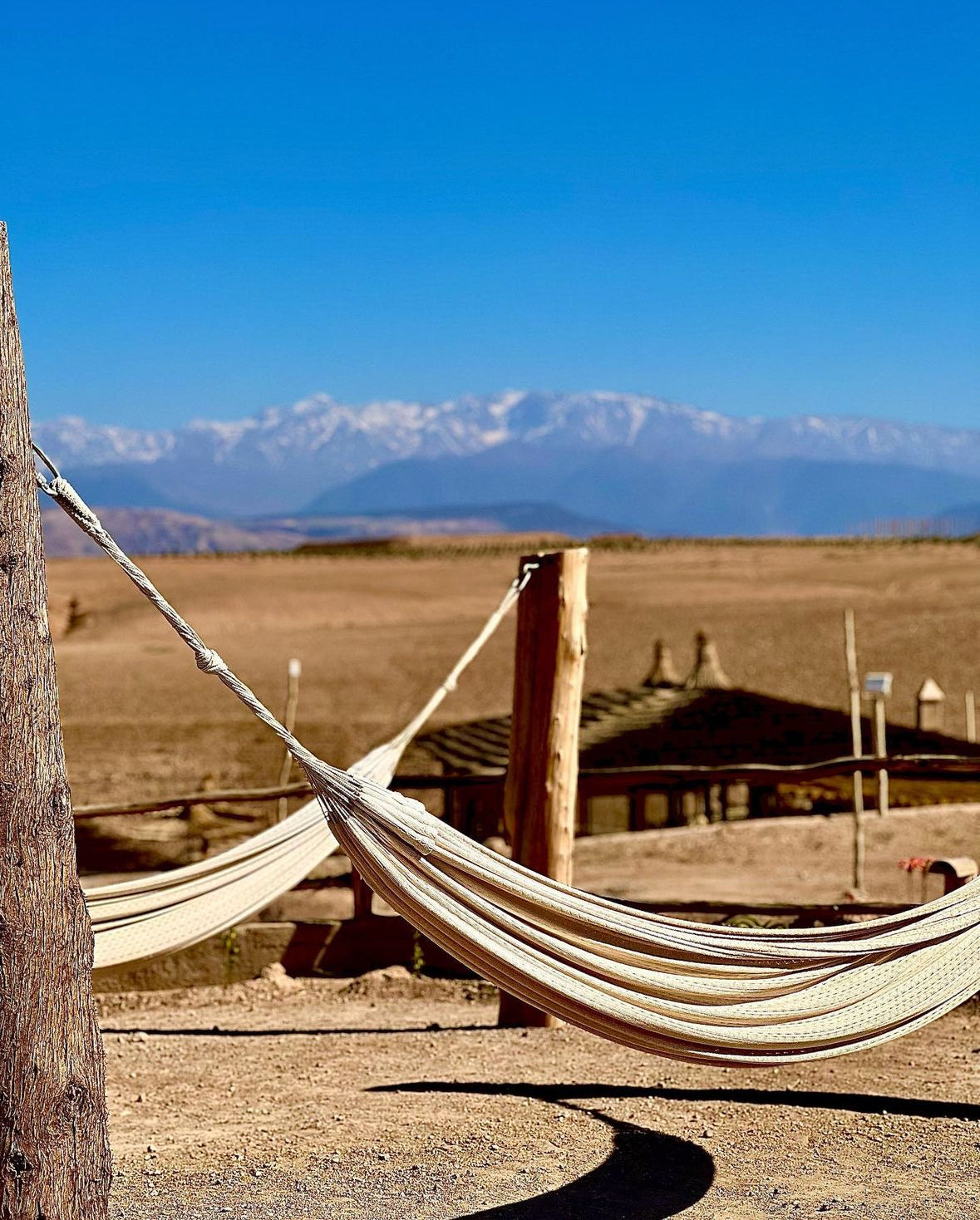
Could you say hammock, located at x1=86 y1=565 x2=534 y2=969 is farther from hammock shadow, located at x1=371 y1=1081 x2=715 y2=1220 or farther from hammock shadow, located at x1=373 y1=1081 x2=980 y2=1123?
hammock shadow, located at x1=371 y1=1081 x2=715 y2=1220

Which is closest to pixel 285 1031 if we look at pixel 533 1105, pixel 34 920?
pixel 533 1105

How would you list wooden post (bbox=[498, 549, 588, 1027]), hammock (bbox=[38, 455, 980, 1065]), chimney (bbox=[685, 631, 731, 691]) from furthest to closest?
chimney (bbox=[685, 631, 731, 691])
wooden post (bbox=[498, 549, 588, 1027])
hammock (bbox=[38, 455, 980, 1065])

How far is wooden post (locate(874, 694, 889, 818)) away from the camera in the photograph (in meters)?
7.34

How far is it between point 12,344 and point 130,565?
483mm

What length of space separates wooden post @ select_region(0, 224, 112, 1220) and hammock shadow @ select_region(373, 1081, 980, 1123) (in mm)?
1376

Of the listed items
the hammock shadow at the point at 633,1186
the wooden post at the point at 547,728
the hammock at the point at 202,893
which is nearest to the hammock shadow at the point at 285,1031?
the wooden post at the point at 547,728

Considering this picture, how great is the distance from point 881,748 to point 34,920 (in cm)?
589

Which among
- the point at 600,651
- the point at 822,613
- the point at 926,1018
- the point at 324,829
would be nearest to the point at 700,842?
the point at 324,829

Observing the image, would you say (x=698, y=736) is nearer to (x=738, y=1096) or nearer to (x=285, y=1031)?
(x=285, y=1031)

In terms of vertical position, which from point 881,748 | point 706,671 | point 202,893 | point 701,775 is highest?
point 706,671

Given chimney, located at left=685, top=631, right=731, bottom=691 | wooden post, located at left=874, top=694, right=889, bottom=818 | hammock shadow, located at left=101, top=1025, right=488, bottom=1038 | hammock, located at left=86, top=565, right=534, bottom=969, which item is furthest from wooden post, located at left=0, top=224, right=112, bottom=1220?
chimney, located at left=685, top=631, right=731, bottom=691

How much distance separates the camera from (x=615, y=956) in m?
2.65

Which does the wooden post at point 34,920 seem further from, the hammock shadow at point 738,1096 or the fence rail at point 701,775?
the fence rail at point 701,775

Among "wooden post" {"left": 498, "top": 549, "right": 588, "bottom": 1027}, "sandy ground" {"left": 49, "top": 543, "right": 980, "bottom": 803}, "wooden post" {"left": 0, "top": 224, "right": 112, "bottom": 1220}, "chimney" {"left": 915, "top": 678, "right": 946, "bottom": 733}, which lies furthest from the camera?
"sandy ground" {"left": 49, "top": 543, "right": 980, "bottom": 803}
